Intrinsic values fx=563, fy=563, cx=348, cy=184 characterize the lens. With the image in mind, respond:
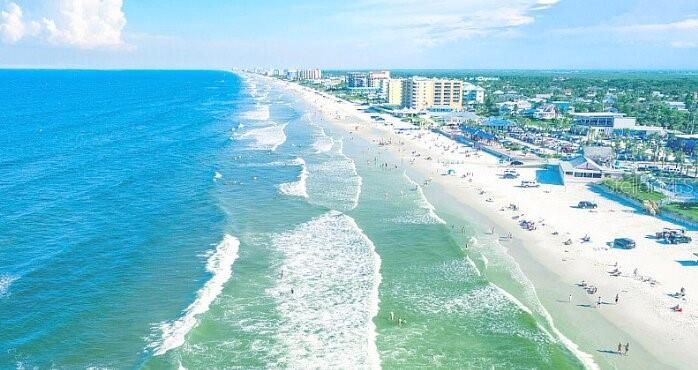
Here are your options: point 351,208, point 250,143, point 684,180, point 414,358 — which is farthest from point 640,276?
point 250,143

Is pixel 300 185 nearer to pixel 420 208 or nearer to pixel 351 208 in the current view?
pixel 351 208

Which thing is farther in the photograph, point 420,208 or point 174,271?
point 420,208

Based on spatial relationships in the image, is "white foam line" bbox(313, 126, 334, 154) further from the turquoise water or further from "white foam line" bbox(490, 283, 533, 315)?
"white foam line" bbox(490, 283, 533, 315)

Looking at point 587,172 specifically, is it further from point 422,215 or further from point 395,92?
point 395,92

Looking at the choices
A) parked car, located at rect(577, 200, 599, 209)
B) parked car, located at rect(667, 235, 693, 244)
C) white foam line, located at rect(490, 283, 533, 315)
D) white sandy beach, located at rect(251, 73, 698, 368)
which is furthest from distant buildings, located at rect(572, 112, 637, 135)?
white foam line, located at rect(490, 283, 533, 315)

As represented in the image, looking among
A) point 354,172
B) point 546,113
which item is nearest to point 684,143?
point 546,113

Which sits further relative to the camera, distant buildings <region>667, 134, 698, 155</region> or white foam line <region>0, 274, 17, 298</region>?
distant buildings <region>667, 134, 698, 155</region>

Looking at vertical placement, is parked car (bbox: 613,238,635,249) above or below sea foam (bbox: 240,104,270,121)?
below
